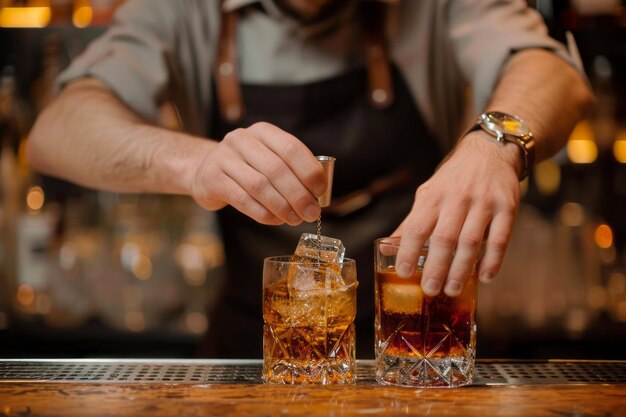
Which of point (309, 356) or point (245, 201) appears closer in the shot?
point (309, 356)

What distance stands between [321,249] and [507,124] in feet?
1.70

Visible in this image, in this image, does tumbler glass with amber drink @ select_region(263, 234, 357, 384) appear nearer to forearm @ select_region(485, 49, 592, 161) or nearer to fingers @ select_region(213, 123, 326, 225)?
fingers @ select_region(213, 123, 326, 225)

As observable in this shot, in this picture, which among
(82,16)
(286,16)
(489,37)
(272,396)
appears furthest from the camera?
(82,16)

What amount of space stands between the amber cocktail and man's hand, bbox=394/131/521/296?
13 cm

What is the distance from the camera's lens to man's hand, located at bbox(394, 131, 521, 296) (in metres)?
1.38

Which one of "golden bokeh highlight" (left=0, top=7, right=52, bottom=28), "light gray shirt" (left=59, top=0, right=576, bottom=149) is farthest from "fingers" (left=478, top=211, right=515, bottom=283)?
"golden bokeh highlight" (left=0, top=7, right=52, bottom=28)

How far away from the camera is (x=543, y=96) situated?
2.13m

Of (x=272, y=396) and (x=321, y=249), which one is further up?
(x=321, y=249)

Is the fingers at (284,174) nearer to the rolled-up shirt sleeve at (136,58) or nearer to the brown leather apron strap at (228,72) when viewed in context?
the rolled-up shirt sleeve at (136,58)

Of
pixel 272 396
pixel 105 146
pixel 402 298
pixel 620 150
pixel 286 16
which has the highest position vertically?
pixel 286 16

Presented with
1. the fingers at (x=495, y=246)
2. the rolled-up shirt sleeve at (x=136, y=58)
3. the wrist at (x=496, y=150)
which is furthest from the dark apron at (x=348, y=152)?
the fingers at (x=495, y=246)

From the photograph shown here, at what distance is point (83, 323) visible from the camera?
11.9 ft

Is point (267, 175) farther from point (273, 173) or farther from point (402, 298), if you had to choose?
point (402, 298)

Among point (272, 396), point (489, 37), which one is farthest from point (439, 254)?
point (489, 37)
